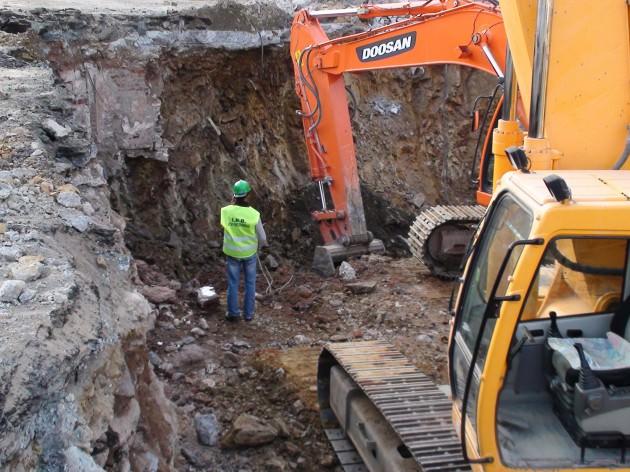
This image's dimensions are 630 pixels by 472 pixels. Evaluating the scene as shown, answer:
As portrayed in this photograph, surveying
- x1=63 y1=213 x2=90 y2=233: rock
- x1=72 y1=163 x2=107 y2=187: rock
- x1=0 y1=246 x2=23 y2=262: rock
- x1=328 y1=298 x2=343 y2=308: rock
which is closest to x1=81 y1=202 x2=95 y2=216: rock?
x1=63 y1=213 x2=90 y2=233: rock

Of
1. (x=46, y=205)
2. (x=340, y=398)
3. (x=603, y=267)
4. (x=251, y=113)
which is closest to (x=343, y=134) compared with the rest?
(x=251, y=113)

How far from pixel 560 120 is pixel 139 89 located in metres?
7.14

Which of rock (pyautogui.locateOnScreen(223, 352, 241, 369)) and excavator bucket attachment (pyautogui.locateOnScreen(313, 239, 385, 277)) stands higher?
excavator bucket attachment (pyautogui.locateOnScreen(313, 239, 385, 277))

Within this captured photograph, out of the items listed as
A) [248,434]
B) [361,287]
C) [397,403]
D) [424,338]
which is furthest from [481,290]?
[361,287]

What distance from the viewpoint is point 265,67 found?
1133 centimetres

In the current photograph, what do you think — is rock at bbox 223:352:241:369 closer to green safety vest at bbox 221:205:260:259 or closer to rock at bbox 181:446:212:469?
green safety vest at bbox 221:205:260:259

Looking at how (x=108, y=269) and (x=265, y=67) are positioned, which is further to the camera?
(x=265, y=67)

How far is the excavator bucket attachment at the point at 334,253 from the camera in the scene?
9430mm

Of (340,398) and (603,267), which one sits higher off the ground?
(603,267)

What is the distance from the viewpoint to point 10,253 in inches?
152

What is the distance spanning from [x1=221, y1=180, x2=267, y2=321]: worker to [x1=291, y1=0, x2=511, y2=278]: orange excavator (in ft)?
5.42

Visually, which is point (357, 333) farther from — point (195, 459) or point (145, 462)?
point (145, 462)

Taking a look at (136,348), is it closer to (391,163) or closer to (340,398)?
(340,398)

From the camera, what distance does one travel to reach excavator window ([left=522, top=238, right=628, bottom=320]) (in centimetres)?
354
